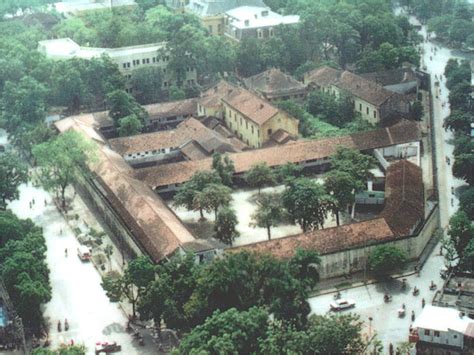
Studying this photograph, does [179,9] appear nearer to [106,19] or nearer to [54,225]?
[106,19]

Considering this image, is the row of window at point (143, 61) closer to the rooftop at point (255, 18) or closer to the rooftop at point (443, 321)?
the rooftop at point (255, 18)

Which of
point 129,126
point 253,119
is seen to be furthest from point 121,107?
point 253,119

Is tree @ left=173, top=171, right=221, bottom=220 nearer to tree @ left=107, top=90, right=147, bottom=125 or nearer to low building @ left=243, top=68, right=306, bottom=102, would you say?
tree @ left=107, top=90, right=147, bottom=125

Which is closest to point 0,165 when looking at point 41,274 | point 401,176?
point 41,274

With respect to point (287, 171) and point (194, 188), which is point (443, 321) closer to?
point (194, 188)

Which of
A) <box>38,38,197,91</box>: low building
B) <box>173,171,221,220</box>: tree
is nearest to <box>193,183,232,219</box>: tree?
<box>173,171,221,220</box>: tree

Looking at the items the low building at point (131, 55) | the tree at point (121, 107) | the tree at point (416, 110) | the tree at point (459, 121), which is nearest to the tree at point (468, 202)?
A: the tree at point (459, 121)
